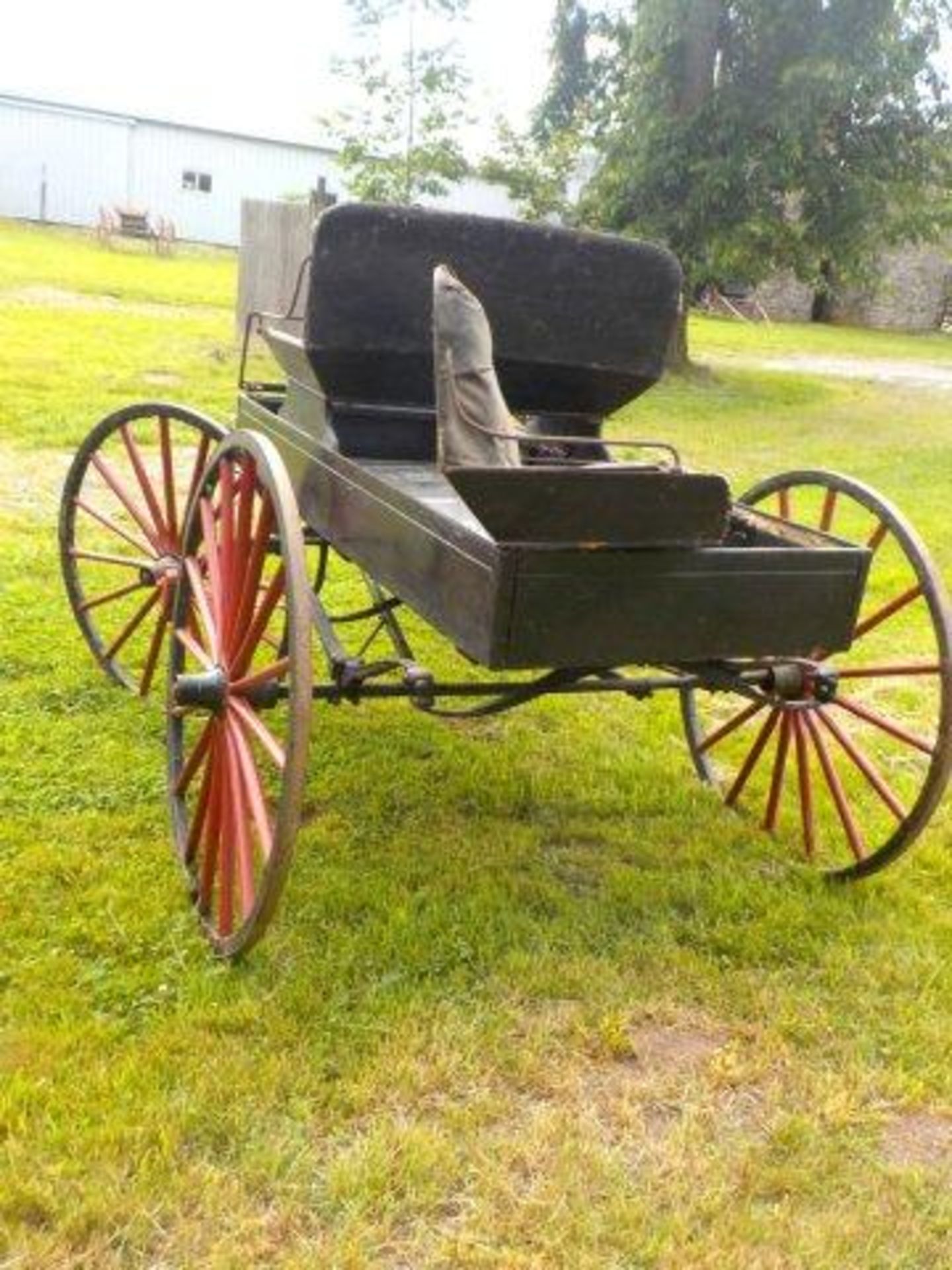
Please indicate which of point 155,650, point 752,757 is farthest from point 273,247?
point 752,757

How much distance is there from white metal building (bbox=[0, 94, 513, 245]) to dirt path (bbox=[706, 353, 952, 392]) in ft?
40.7

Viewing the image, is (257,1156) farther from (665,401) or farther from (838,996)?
(665,401)

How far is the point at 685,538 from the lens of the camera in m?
2.71

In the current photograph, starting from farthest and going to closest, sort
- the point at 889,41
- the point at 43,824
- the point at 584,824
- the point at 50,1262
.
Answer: the point at 889,41
the point at 584,824
the point at 43,824
the point at 50,1262

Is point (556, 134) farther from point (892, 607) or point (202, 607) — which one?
point (202, 607)

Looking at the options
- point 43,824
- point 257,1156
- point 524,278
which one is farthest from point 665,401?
point 257,1156

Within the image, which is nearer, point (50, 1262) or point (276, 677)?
point (50, 1262)

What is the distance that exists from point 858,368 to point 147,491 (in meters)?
17.4

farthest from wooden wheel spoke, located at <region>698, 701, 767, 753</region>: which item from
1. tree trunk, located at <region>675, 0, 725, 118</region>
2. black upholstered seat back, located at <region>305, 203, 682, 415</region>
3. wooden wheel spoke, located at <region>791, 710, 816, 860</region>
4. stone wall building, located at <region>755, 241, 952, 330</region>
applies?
stone wall building, located at <region>755, 241, 952, 330</region>

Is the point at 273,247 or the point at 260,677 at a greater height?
the point at 273,247

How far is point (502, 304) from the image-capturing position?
3934 millimetres

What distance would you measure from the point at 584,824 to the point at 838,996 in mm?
984

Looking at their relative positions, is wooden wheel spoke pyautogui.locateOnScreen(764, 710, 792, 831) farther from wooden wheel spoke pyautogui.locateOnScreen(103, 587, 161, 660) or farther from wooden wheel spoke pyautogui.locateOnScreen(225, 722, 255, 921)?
wooden wheel spoke pyautogui.locateOnScreen(103, 587, 161, 660)

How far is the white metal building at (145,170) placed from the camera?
30.3m
